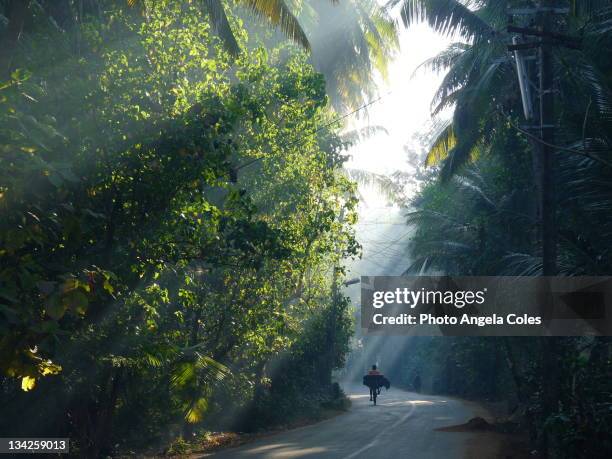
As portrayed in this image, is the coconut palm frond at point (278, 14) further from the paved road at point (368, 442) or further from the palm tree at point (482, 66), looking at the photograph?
the paved road at point (368, 442)

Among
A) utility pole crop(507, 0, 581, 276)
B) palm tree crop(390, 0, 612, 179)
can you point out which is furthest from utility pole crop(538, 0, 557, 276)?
palm tree crop(390, 0, 612, 179)

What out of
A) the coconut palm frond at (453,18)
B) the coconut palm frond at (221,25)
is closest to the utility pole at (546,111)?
the coconut palm frond at (221,25)

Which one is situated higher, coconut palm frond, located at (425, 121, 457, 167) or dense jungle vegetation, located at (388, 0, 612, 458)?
coconut palm frond, located at (425, 121, 457, 167)

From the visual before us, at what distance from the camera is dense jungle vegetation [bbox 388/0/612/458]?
14.3 m

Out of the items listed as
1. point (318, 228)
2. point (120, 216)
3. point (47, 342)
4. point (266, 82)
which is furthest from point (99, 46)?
point (47, 342)

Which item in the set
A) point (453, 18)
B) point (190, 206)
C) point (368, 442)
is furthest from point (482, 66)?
point (190, 206)

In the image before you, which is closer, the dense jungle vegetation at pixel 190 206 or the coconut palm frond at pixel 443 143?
the dense jungle vegetation at pixel 190 206

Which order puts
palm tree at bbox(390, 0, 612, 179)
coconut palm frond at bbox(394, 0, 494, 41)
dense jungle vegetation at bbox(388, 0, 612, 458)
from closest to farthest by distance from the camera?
dense jungle vegetation at bbox(388, 0, 612, 458), palm tree at bbox(390, 0, 612, 179), coconut palm frond at bbox(394, 0, 494, 41)

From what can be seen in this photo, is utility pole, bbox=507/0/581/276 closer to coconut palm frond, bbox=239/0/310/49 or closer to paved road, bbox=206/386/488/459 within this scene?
coconut palm frond, bbox=239/0/310/49

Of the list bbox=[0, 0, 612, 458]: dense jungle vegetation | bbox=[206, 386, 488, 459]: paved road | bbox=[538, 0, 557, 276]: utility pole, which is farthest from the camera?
bbox=[206, 386, 488, 459]: paved road

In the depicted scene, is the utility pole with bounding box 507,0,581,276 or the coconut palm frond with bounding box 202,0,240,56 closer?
the utility pole with bounding box 507,0,581,276

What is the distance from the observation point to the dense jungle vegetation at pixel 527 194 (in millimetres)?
14344

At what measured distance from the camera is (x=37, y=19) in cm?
1212

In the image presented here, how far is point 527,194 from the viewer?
24.4 m
